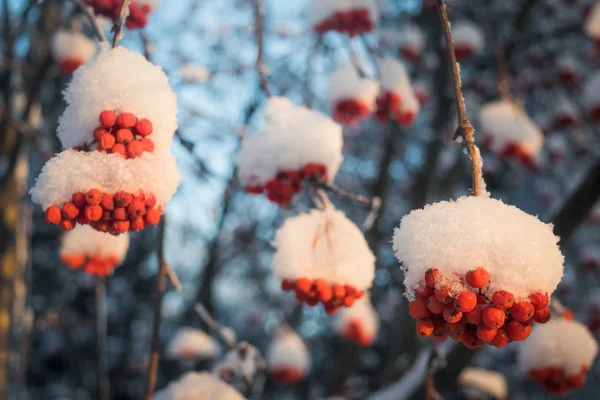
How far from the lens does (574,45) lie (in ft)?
19.4

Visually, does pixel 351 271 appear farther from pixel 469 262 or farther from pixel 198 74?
pixel 198 74

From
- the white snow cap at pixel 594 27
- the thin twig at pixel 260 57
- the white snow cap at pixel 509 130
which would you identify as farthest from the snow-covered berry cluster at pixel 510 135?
the thin twig at pixel 260 57

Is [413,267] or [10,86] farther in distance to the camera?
[10,86]

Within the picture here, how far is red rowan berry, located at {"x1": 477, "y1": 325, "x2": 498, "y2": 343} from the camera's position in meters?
0.90

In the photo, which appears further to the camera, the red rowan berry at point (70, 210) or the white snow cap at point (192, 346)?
the white snow cap at point (192, 346)

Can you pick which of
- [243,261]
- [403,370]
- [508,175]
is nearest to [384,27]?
[508,175]

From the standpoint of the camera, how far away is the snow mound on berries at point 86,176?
111 centimetres

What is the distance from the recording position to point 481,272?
0.90m

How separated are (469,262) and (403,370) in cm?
326

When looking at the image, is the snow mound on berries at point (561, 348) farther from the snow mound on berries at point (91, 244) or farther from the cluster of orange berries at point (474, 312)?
the snow mound on berries at point (91, 244)

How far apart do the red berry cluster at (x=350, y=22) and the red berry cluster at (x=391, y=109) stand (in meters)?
0.43

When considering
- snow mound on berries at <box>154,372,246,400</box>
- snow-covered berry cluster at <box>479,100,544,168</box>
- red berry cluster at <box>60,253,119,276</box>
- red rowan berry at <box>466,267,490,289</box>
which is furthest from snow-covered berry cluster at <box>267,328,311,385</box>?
red rowan berry at <box>466,267,490,289</box>

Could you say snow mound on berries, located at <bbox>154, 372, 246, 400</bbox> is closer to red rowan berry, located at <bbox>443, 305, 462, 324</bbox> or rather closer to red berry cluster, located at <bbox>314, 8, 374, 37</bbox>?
red rowan berry, located at <bbox>443, 305, 462, 324</bbox>

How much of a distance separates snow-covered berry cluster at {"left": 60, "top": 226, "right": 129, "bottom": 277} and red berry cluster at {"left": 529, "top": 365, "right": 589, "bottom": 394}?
75.1 inches
